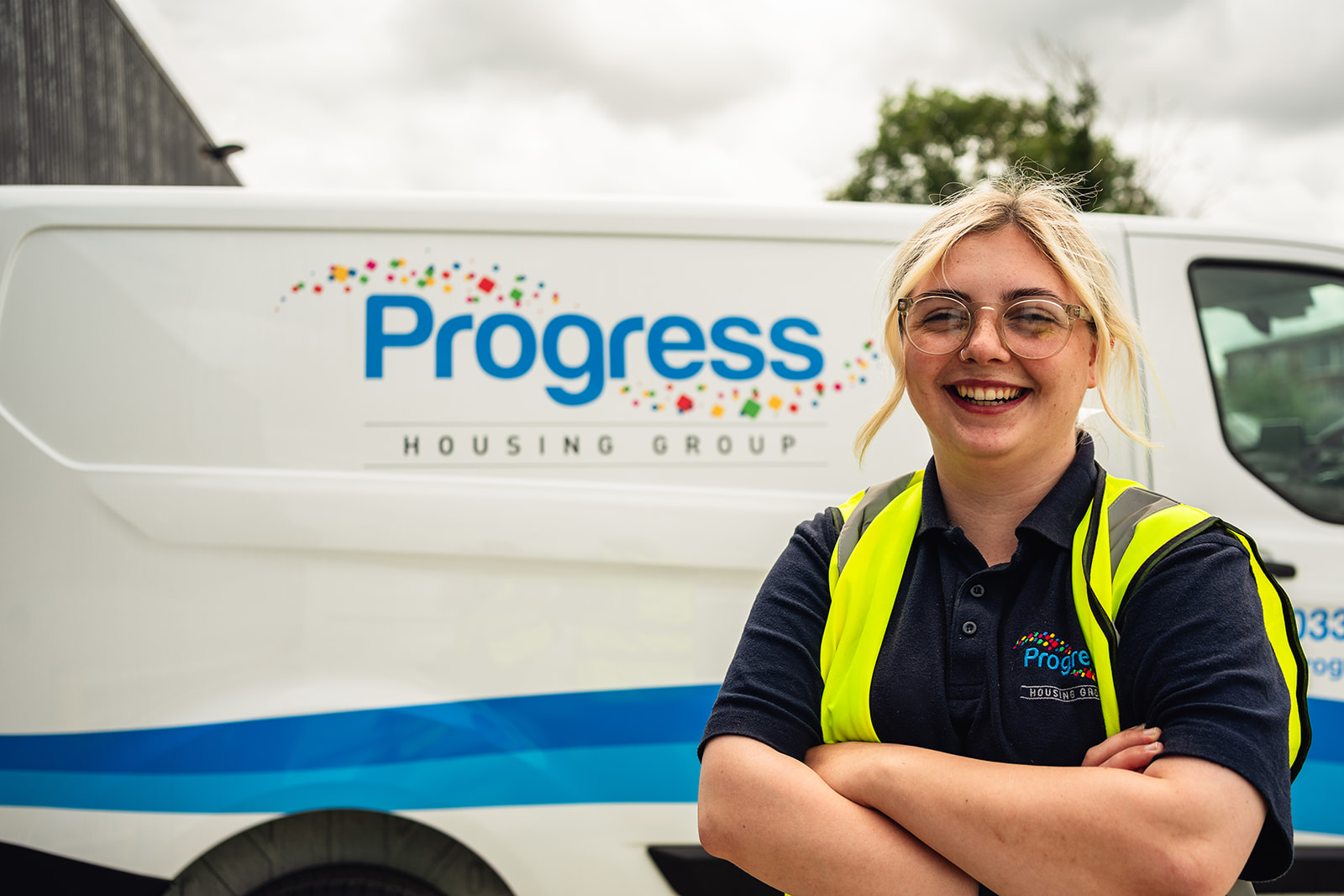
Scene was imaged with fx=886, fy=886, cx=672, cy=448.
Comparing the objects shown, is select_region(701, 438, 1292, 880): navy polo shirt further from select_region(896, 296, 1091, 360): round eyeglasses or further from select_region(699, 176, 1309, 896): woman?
select_region(896, 296, 1091, 360): round eyeglasses

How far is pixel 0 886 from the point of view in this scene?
1757 millimetres

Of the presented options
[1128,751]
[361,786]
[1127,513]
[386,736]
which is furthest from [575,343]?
[1128,751]

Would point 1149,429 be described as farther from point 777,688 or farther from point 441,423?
point 441,423

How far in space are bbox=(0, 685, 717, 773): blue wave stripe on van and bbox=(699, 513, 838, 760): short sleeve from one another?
0.87m

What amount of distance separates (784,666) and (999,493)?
0.32 meters

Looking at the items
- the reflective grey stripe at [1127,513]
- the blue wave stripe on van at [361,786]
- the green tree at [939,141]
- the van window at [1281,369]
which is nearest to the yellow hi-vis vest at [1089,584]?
the reflective grey stripe at [1127,513]

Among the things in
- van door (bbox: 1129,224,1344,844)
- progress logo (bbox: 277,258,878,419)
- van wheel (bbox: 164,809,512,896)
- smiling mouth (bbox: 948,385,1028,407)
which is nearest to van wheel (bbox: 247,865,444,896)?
van wheel (bbox: 164,809,512,896)

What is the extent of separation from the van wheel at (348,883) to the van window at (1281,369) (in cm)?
A: 203

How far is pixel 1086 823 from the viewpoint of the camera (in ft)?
2.68

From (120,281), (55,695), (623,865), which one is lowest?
(623,865)

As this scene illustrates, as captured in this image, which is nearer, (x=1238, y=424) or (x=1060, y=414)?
(x=1060, y=414)

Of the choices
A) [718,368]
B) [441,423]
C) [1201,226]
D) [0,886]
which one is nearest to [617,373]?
[718,368]

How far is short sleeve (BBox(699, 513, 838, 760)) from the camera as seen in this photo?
3.20ft

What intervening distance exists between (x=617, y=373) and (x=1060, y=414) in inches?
41.8
